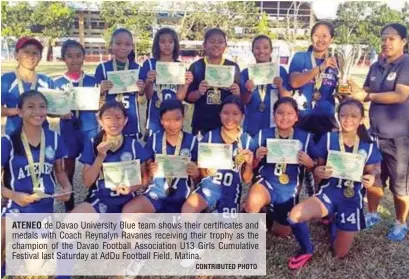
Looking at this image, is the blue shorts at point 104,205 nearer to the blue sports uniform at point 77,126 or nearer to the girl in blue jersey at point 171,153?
the girl in blue jersey at point 171,153

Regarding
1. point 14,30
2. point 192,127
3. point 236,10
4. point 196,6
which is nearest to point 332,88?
point 192,127

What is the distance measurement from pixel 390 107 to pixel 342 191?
0.99 meters

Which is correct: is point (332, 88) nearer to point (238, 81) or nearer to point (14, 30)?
point (238, 81)

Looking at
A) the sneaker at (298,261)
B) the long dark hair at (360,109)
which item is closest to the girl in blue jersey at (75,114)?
the sneaker at (298,261)

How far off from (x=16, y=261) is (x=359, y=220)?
2715 millimetres

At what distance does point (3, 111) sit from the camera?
3889 millimetres

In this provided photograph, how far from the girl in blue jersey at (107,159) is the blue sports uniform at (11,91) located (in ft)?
2.71

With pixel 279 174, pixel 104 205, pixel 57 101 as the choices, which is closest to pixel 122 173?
pixel 104 205

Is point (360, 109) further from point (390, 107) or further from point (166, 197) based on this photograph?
point (166, 197)

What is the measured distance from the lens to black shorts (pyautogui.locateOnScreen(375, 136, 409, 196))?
402 centimetres

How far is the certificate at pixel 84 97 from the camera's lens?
162 inches

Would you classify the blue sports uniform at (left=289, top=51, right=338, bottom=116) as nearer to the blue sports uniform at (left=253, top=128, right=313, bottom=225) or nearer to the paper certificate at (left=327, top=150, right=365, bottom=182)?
the blue sports uniform at (left=253, top=128, right=313, bottom=225)

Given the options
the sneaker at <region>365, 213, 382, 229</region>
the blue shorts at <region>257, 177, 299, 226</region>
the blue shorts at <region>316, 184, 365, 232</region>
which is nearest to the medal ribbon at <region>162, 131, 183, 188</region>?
the blue shorts at <region>257, 177, 299, 226</region>

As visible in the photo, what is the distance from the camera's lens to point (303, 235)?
11.6 ft
